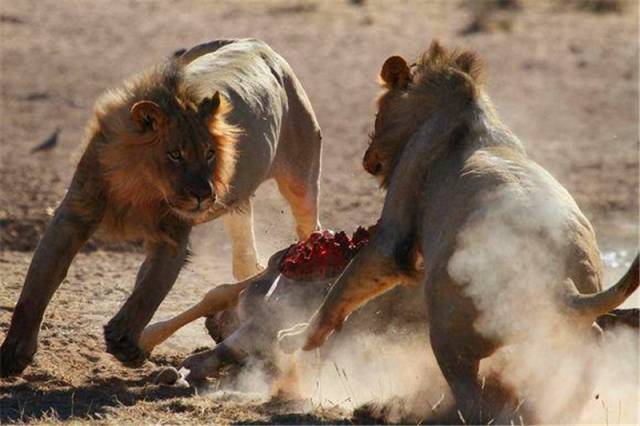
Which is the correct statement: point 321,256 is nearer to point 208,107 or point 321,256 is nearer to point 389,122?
point 389,122

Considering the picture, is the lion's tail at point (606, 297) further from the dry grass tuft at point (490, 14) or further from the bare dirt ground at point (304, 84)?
the dry grass tuft at point (490, 14)

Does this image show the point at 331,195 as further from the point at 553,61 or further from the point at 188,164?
the point at 553,61

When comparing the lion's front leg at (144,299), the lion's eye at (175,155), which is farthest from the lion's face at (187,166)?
the lion's front leg at (144,299)

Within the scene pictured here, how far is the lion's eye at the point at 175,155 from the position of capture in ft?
19.0

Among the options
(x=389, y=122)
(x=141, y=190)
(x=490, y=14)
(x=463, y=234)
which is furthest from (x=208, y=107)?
(x=490, y=14)

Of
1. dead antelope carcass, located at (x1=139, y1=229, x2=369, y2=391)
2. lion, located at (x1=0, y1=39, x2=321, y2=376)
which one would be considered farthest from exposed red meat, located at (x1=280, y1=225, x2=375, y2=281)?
lion, located at (x1=0, y1=39, x2=321, y2=376)

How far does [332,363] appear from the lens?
603cm

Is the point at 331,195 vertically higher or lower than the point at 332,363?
lower

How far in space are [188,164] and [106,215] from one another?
1.43 ft

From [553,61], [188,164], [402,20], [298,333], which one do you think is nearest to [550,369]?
[298,333]

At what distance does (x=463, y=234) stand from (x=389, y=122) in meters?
0.88

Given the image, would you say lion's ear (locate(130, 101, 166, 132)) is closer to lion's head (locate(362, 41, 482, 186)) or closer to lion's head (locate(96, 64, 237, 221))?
lion's head (locate(96, 64, 237, 221))

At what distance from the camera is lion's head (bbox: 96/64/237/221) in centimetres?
575

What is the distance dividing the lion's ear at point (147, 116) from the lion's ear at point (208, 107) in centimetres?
19
